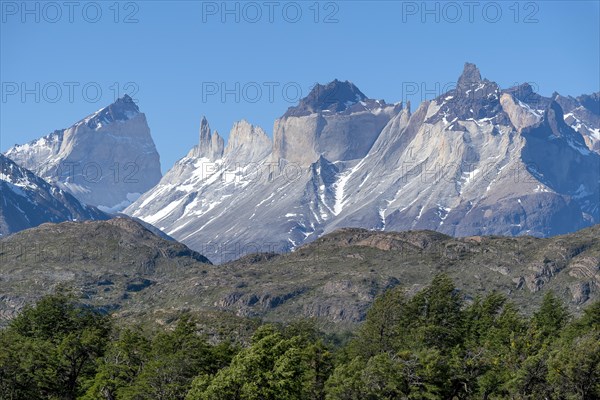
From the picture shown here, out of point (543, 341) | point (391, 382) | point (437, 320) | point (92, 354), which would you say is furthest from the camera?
point (437, 320)

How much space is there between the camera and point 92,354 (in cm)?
15438

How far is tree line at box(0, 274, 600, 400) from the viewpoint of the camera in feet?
425

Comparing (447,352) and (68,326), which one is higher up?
(68,326)

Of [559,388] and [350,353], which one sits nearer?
[559,388]

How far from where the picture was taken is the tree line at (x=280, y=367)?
129625 millimetres

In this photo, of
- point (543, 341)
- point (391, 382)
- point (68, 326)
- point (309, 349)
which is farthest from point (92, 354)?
point (543, 341)

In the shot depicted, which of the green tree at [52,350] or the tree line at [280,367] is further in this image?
the green tree at [52,350]

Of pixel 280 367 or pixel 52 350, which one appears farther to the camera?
pixel 52 350

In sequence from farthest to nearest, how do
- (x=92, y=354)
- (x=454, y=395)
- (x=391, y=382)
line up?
(x=92, y=354), (x=454, y=395), (x=391, y=382)

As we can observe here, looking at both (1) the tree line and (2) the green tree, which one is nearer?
(1) the tree line

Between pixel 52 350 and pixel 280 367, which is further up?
pixel 52 350

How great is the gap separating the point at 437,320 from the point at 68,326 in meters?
57.4

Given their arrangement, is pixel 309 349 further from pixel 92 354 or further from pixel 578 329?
pixel 578 329

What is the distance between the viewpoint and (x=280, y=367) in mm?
127250
